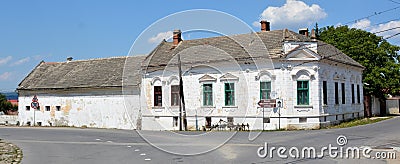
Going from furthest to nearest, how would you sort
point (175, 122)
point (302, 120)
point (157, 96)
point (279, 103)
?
1. point (157, 96)
2. point (175, 122)
3. point (302, 120)
4. point (279, 103)

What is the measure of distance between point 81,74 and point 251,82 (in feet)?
60.5

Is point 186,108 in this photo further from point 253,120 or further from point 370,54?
point 370,54

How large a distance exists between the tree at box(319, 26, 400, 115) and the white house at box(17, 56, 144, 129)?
21.4 metres

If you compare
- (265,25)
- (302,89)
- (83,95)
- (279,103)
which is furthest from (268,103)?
(83,95)

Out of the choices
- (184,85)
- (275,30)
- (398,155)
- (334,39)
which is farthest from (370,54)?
(398,155)

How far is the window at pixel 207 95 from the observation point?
31.9 meters

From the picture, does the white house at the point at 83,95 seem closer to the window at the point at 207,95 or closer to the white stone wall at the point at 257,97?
the white stone wall at the point at 257,97

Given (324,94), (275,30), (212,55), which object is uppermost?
(275,30)

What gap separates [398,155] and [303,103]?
15.3 m

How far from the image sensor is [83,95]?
38.0 meters

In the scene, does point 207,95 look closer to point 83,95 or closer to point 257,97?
point 257,97

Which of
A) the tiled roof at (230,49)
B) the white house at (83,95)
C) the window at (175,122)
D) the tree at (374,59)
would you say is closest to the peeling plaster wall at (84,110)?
the white house at (83,95)

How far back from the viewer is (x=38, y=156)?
14812mm

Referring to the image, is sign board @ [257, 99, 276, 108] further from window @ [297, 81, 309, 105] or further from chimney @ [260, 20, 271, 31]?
chimney @ [260, 20, 271, 31]
